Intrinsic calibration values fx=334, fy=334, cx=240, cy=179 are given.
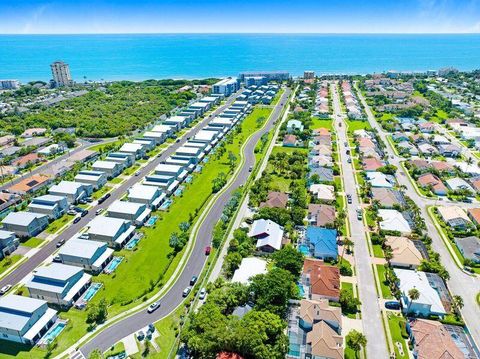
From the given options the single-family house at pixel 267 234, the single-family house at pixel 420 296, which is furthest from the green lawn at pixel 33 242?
the single-family house at pixel 420 296

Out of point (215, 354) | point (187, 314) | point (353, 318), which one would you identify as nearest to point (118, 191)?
point (187, 314)

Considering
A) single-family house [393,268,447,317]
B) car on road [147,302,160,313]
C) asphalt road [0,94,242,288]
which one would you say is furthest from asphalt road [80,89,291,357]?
single-family house [393,268,447,317]

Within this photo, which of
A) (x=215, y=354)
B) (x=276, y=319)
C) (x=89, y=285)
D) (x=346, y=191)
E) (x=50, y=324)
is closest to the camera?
(x=215, y=354)

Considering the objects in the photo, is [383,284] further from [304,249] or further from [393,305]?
[304,249]

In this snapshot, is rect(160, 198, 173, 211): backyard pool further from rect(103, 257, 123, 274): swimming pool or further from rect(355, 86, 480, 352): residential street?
rect(355, 86, 480, 352): residential street

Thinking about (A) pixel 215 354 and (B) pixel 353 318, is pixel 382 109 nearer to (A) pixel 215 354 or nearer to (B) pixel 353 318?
(B) pixel 353 318

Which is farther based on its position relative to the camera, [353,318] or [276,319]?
[353,318]

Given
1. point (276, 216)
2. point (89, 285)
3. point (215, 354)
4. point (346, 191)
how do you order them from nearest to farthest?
point (215, 354) < point (89, 285) < point (276, 216) < point (346, 191)

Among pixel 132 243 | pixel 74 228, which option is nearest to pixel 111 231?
pixel 132 243
